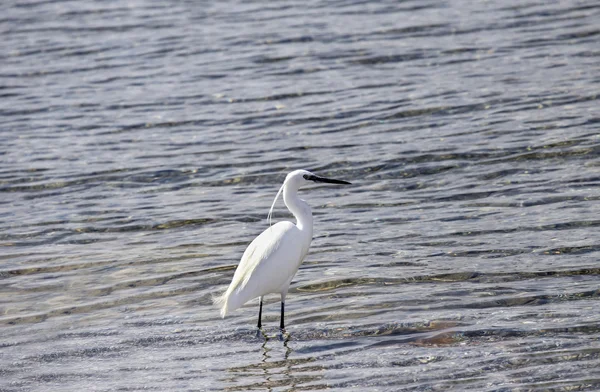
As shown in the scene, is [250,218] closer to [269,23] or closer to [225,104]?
[225,104]

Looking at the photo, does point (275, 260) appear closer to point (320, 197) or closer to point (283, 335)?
point (283, 335)

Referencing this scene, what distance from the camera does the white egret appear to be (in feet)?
25.4

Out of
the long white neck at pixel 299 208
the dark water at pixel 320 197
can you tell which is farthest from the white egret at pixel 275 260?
the dark water at pixel 320 197

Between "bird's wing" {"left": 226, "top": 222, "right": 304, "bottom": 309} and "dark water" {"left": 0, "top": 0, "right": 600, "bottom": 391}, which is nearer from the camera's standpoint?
"dark water" {"left": 0, "top": 0, "right": 600, "bottom": 391}

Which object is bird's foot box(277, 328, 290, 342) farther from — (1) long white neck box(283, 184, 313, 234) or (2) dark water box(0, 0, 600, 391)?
(1) long white neck box(283, 184, 313, 234)

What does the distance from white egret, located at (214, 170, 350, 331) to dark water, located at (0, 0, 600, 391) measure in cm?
28

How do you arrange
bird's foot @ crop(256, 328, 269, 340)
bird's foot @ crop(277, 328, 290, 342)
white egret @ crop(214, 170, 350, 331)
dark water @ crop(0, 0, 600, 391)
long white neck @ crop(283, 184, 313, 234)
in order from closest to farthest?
dark water @ crop(0, 0, 600, 391), bird's foot @ crop(277, 328, 290, 342), bird's foot @ crop(256, 328, 269, 340), white egret @ crop(214, 170, 350, 331), long white neck @ crop(283, 184, 313, 234)

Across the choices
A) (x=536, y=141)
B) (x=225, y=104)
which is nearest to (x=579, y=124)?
(x=536, y=141)

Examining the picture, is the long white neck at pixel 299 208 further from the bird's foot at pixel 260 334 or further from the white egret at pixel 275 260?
the bird's foot at pixel 260 334

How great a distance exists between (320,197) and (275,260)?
330cm

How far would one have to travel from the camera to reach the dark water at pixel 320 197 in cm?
697

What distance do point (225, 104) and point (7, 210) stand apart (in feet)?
15.5

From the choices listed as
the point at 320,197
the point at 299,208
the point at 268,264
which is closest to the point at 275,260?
the point at 268,264

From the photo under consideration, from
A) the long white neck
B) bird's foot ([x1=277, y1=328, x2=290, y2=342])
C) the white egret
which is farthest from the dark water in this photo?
the long white neck
